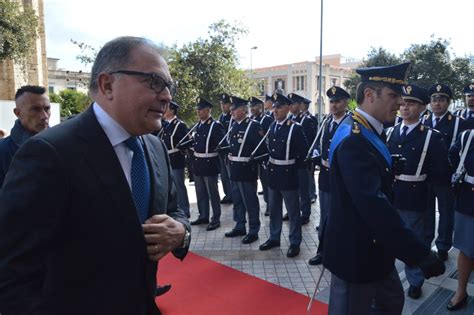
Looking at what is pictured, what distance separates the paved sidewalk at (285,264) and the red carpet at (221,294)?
179 mm

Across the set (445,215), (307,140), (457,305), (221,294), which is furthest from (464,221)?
(307,140)

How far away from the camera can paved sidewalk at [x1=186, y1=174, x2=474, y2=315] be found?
3621 millimetres

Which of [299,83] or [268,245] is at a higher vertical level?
[299,83]

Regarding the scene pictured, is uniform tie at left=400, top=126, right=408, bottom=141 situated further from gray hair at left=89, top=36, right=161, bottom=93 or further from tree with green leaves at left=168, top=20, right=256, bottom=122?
tree with green leaves at left=168, top=20, right=256, bottom=122

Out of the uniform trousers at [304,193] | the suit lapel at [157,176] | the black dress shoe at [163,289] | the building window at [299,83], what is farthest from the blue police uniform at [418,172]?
the building window at [299,83]

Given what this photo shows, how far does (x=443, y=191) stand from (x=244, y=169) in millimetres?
2683

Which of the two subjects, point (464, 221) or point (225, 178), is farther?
point (225, 178)

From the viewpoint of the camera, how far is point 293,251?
190 inches

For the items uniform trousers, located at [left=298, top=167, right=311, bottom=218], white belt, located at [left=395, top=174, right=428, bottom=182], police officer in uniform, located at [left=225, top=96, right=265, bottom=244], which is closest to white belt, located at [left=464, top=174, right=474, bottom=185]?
white belt, located at [left=395, top=174, right=428, bottom=182]

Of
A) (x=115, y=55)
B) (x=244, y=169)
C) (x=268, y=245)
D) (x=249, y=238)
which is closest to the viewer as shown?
(x=115, y=55)

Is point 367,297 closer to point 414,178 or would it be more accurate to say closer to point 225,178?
point 414,178

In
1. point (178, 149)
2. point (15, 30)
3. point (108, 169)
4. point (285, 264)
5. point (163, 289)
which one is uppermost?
point (15, 30)

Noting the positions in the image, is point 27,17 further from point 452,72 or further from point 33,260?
point 452,72

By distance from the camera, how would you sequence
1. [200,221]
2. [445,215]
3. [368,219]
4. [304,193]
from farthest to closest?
[304,193], [200,221], [445,215], [368,219]
